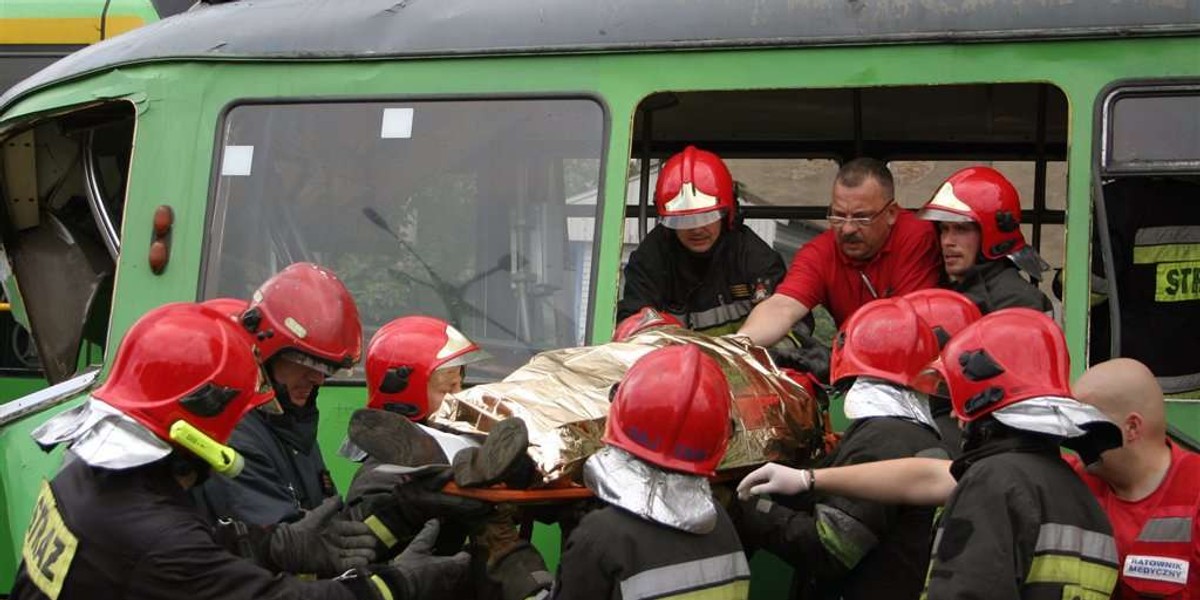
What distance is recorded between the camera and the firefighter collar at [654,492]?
3746 mm

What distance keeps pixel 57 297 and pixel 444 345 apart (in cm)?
251

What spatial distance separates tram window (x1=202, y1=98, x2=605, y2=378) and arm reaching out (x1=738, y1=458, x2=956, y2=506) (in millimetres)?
1439

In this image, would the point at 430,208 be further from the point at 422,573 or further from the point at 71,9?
the point at 71,9


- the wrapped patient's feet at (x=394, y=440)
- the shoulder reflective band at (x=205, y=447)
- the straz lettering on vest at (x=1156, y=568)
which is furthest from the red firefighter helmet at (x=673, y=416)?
the straz lettering on vest at (x=1156, y=568)

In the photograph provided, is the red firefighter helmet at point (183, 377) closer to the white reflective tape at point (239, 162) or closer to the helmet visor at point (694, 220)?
the white reflective tape at point (239, 162)

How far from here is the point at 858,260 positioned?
5520 millimetres

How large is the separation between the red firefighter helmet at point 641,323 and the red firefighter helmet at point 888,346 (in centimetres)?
74

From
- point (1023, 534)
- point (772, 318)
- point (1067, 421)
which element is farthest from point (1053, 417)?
point (772, 318)

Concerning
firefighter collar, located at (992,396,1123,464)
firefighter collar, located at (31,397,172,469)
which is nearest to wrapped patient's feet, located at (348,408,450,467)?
firefighter collar, located at (31,397,172,469)

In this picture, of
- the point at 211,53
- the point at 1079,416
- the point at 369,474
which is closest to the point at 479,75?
the point at 211,53

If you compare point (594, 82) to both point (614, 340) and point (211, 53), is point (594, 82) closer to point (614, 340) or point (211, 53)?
point (614, 340)

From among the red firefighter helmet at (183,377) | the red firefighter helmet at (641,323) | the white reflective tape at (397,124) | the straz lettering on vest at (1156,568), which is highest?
the white reflective tape at (397,124)

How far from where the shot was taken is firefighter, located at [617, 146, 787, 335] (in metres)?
5.61

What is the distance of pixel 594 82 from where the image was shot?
5438mm
